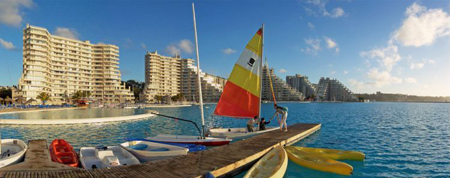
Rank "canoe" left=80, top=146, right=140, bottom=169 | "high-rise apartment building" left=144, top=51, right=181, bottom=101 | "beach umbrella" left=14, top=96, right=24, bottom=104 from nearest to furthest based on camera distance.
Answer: "canoe" left=80, top=146, right=140, bottom=169, "beach umbrella" left=14, top=96, right=24, bottom=104, "high-rise apartment building" left=144, top=51, right=181, bottom=101

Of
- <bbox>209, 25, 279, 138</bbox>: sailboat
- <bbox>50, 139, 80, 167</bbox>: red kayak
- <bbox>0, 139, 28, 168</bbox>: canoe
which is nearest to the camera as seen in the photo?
<bbox>50, 139, 80, 167</bbox>: red kayak

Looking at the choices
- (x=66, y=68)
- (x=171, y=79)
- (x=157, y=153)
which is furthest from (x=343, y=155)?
(x=171, y=79)

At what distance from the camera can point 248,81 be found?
74.5 ft

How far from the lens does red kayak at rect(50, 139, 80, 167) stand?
13.2 m

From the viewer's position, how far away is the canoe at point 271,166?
11074 millimetres

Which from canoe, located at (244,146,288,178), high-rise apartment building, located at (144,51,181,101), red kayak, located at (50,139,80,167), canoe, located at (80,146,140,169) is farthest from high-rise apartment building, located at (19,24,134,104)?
canoe, located at (244,146,288,178)

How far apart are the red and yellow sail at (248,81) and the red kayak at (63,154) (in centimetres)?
1311

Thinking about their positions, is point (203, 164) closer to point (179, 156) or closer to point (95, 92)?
point (179, 156)

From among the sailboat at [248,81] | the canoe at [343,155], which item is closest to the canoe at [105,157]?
the sailboat at [248,81]

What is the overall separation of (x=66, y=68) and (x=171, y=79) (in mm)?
61950

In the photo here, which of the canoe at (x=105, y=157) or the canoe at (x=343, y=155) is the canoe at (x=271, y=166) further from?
the canoe at (x=105, y=157)

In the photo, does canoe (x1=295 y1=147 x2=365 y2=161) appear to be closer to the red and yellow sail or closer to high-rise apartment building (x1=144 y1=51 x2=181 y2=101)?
the red and yellow sail

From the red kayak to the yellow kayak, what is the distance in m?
12.0

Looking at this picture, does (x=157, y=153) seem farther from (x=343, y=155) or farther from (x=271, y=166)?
(x=343, y=155)
